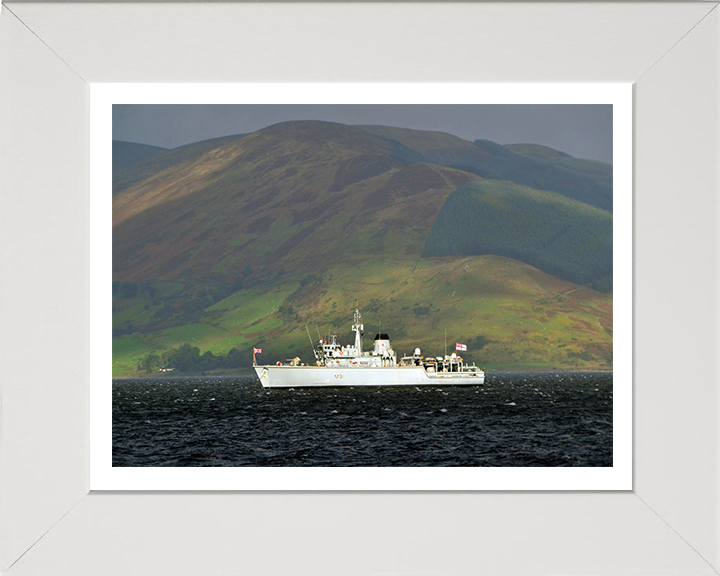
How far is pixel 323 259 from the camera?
38094mm

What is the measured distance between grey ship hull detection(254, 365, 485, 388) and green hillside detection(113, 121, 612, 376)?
5.08 metres

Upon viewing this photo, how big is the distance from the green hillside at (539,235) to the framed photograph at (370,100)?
34922 mm

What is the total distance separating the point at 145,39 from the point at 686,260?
73.1 inches

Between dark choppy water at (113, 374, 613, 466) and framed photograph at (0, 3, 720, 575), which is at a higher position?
framed photograph at (0, 3, 720, 575)

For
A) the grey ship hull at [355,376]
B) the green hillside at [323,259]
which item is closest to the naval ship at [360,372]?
the grey ship hull at [355,376]

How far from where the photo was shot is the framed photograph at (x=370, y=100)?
2.54 m

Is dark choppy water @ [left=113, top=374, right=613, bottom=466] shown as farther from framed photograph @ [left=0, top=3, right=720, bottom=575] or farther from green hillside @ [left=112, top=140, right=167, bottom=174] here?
framed photograph @ [left=0, top=3, right=720, bottom=575]

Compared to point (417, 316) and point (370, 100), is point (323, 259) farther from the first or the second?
point (370, 100)

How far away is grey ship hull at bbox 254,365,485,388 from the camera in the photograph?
2952 cm

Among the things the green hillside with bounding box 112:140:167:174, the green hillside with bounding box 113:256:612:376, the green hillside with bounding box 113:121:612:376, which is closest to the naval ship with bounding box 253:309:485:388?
the green hillside with bounding box 113:256:612:376

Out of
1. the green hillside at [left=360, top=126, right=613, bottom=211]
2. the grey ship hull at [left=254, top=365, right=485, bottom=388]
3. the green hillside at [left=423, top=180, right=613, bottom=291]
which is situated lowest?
the grey ship hull at [left=254, top=365, right=485, bottom=388]
